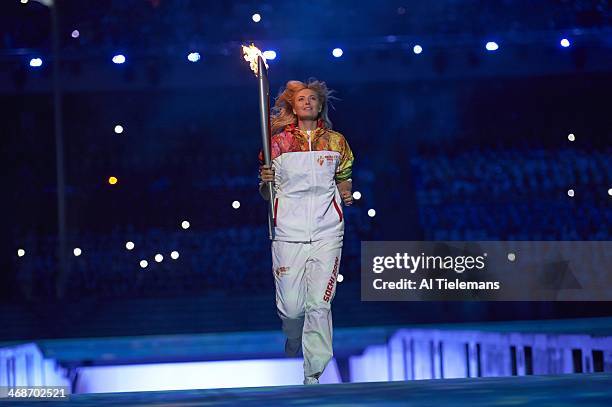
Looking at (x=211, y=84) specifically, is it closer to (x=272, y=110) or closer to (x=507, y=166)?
(x=507, y=166)

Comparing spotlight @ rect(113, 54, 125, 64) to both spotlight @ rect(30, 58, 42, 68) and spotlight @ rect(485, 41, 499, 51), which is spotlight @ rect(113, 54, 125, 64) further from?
spotlight @ rect(485, 41, 499, 51)

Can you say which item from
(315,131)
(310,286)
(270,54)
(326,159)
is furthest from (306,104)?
(270,54)

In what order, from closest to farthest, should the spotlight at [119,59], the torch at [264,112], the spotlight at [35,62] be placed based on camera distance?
the torch at [264,112]
the spotlight at [35,62]
the spotlight at [119,59]

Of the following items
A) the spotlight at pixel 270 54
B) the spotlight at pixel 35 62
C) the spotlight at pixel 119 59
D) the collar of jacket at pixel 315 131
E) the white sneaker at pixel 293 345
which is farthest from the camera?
the spotlight at pixel 119 59

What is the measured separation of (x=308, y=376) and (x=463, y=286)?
5.98 metres

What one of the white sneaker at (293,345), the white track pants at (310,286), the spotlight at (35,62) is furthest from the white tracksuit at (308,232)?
the spotlight at (35,62)

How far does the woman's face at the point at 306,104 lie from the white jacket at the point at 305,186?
0.20ft

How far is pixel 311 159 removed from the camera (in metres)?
4.39

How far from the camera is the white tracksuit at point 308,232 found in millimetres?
4387

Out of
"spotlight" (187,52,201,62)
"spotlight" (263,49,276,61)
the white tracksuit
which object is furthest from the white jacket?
"spotlight" (187,52,201,62)

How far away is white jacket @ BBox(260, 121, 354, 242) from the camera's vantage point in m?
4.39

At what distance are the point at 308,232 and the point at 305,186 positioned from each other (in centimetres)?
17

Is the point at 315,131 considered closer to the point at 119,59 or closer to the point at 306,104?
the point at 306,104

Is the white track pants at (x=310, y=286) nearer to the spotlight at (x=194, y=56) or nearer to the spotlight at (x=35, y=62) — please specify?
the spotlight at (x=194, y=56)
